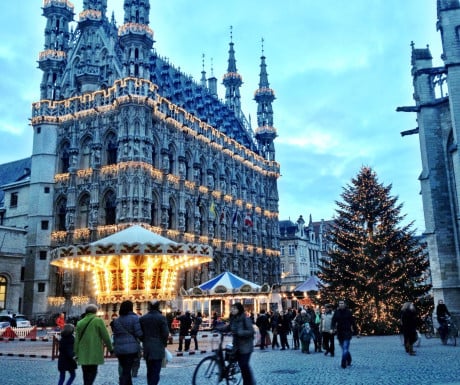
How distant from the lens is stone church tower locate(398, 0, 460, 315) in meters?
24.6

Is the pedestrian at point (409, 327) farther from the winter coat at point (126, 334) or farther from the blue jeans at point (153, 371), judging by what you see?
the winter coat at point (126, 334)

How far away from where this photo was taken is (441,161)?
27.2 m

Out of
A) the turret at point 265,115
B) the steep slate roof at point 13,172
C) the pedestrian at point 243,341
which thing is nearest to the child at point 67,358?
the pedestrian at point 243,341

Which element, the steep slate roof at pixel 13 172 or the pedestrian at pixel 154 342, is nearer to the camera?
the pedestrian at pixel 154 342

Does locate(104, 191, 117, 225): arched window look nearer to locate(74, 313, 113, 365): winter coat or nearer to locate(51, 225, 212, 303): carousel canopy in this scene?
locate(51, 225, 212, 303): carousel canopy

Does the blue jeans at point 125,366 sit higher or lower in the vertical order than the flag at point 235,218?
lower

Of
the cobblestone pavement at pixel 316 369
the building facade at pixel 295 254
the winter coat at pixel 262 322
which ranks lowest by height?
the cobblestone pavement at pixel 316 369

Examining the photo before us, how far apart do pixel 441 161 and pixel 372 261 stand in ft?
22.0

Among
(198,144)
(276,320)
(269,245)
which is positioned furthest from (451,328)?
(269,245)

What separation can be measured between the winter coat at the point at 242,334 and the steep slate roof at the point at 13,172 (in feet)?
150

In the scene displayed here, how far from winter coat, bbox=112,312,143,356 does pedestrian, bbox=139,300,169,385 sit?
0.38 meters

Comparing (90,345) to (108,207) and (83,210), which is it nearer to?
(108,207)

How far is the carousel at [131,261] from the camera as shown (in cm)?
2336

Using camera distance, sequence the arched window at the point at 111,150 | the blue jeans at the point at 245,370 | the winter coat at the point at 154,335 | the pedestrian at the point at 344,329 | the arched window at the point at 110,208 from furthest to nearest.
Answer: the arched window at the point at 111,150
the arched window at the point at 110,208
the pedestrian at the point at 344,329
the blue jeans at the point at 245,370
the winter coat at the point at 154,335
